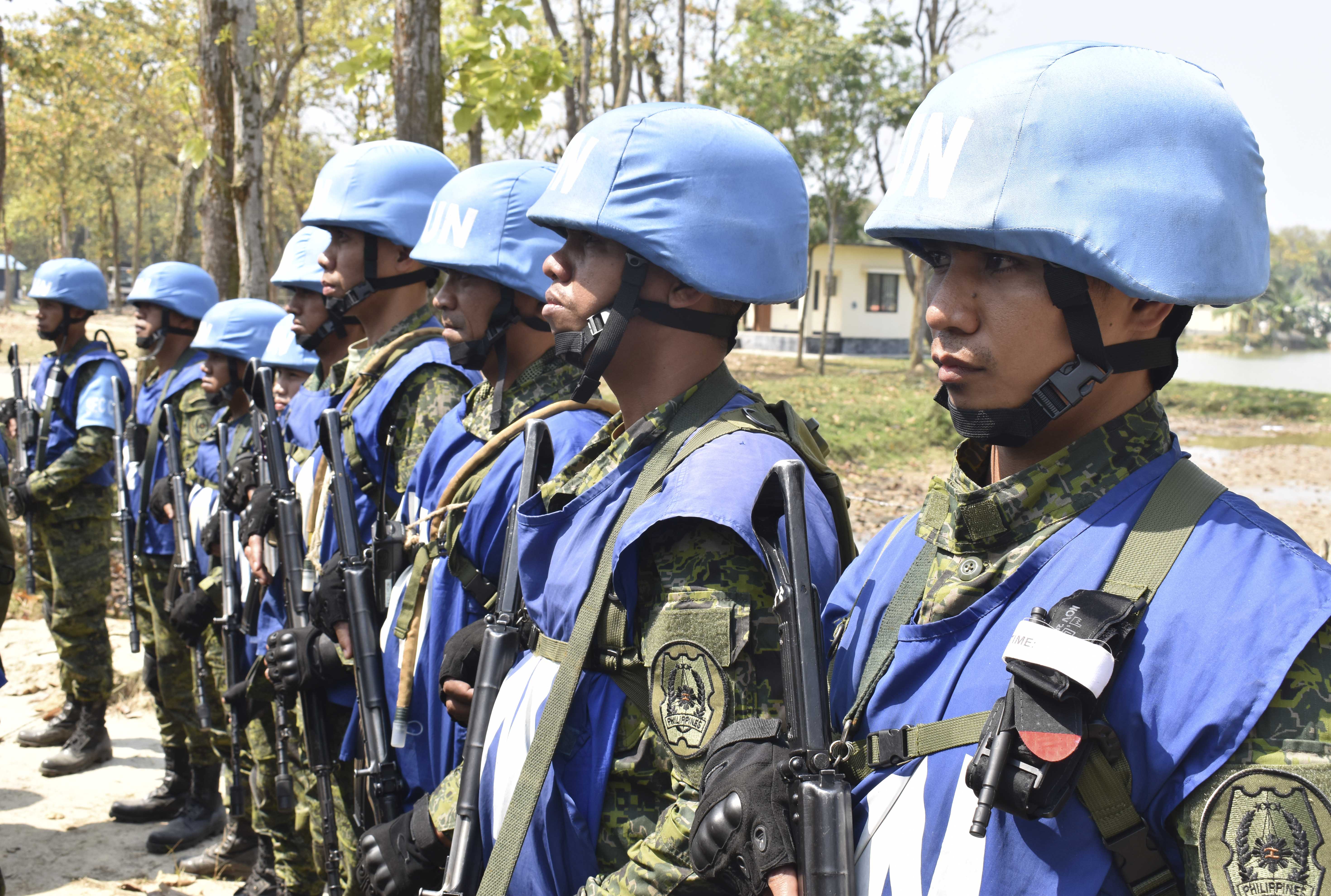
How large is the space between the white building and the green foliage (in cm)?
3225

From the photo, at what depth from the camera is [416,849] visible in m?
2.46

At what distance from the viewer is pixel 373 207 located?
4.23m

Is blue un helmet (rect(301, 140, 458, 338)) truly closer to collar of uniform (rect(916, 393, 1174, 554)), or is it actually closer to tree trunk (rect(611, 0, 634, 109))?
collar of uniform (rect(916, 393, 1174, 554))

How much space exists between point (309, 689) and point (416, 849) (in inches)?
55.4

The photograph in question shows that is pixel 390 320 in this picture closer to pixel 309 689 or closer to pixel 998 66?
pixel 309 689

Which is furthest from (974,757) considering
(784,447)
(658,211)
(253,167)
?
(253,167)

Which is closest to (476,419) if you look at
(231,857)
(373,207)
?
(373,207)

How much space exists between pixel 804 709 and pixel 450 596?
1.62m

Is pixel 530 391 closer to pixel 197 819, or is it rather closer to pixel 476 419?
pixel 476 419

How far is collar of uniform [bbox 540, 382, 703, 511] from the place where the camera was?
7.39 ft

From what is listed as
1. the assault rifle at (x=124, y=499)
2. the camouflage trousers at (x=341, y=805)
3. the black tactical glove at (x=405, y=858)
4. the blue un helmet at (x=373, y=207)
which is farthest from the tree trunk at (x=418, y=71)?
the black tactical glove at (x=405, y=858)

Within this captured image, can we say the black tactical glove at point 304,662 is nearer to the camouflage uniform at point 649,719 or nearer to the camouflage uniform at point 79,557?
the camouflage uniform at point 649,719

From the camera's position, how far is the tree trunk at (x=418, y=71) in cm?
625

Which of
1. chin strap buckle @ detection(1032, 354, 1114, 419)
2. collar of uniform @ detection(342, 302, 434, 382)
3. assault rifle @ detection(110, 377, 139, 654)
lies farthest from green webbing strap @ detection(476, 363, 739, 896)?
assault rifle @ detection(110, 377, 139, 654)
